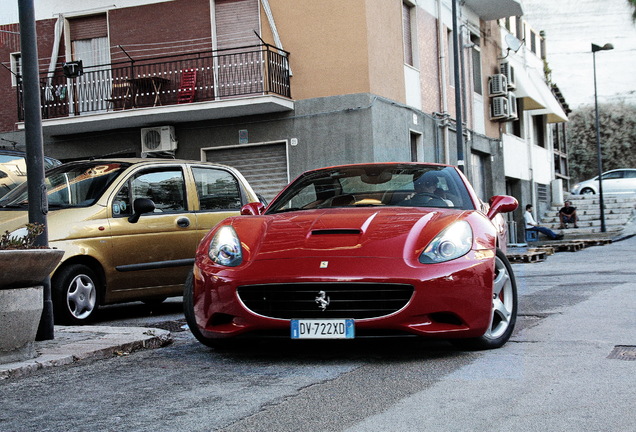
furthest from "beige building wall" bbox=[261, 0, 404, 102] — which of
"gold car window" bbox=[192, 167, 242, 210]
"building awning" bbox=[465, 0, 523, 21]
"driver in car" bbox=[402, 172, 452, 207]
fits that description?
"driver in car" bbox=[402, 172, 452, 207]

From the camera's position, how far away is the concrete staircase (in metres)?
33.4

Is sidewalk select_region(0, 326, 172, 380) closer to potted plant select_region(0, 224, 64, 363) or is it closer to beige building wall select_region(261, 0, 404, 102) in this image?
potted plant select_region(0, 224, 64, 363)

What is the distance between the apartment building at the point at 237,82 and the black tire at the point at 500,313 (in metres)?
14.7

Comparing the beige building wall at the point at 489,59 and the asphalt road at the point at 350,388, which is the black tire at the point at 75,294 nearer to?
the asphalt road at the point at 350,388

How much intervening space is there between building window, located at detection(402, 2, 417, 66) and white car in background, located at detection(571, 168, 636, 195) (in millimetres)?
18302

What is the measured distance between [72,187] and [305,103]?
42.0ft

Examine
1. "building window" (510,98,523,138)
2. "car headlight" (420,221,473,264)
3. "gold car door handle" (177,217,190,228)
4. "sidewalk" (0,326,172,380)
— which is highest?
"building window" (510,98,523,138)

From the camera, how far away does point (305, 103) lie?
849 inches

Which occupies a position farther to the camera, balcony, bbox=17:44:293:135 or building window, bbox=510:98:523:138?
building window, bbox=510:98:523:138

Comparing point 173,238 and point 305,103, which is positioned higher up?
point 305,103

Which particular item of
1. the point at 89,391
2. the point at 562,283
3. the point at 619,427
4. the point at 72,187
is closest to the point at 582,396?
the point at 619,427

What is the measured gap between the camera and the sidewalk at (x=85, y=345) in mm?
5676

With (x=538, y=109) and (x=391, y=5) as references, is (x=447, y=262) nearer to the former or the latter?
(x=391, y=5)

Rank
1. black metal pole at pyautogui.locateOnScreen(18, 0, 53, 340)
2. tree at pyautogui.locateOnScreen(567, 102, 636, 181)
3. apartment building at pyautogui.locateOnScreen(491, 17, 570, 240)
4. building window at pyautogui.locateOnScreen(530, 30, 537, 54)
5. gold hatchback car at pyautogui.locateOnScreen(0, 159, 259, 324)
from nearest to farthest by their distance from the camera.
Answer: black metal pole at pyautogui.locateOnScreen(18, 0, 53, 340)
gold hatchback car at pyautogui.locateOnScreen(0, 159, 259, 324)
apartment building at pyautogui.locateOnScreen(491, 17, 570, 240)
building window at pyautogui.locateOnScreen(530, 30, 537, 54)
tree at pyautogui.locateOnScreen(567, 102, 636, 181)
